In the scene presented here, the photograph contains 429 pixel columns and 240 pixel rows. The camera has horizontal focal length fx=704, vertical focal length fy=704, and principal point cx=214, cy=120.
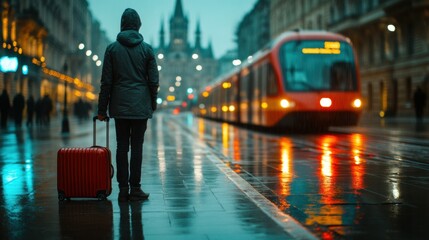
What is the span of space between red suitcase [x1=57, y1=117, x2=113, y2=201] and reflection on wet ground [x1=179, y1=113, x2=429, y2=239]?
1.84m

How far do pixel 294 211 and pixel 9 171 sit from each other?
587cm

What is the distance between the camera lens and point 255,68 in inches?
1224

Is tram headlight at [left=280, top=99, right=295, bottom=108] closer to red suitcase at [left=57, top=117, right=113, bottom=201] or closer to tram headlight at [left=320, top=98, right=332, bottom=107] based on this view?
tram headlight at [left=320, top=98, right=332, bottom=107]

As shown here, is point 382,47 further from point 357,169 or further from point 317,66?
point 357,169

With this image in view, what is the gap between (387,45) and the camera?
5028 cm

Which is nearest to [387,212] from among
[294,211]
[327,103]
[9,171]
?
[294,211]

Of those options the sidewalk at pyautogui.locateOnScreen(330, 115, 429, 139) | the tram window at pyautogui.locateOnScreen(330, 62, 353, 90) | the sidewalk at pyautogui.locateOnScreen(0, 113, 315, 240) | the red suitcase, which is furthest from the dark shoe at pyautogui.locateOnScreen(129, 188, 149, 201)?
the tram window at pyautogui.locateOnScreen(330, 62, 353, 90)

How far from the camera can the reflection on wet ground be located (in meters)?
6.01

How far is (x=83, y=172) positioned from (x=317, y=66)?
1864cm

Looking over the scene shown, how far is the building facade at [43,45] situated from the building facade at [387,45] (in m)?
21.6

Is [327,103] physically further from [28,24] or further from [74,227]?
[28,24]

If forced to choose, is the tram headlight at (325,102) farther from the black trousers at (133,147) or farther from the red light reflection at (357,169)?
the black trousers at (133,147)

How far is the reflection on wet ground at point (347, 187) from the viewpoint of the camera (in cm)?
601

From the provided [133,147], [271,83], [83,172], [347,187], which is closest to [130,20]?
[133,147]
